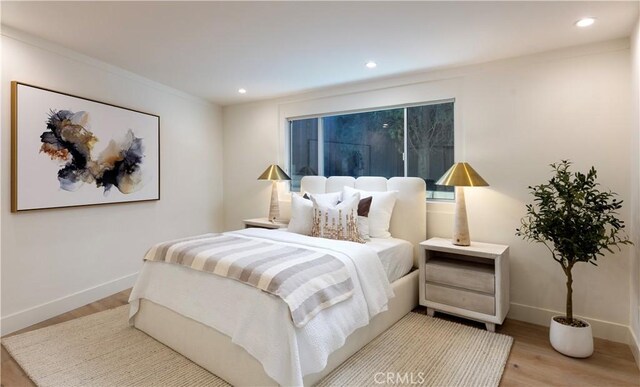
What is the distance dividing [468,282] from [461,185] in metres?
0.84

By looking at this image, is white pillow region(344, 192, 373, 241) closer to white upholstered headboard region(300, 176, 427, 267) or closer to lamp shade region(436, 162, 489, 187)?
white upholstered headboard region(300, 176, 427, 267)

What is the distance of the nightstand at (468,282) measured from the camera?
8.73ft

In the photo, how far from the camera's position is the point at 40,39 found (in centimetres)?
278

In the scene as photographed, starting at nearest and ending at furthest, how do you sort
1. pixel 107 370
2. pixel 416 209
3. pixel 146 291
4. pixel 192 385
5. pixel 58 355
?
pixel 192 385 → pixel 107 370 → pixel 58 355 → pixel 146 291 → pixel 416 209

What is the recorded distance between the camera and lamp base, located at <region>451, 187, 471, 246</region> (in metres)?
2.93

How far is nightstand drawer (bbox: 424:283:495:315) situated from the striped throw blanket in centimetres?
112

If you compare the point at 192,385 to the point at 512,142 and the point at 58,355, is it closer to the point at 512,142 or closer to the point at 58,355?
the point at 58,355

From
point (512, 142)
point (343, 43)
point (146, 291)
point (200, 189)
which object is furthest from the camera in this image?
point (200, 189)

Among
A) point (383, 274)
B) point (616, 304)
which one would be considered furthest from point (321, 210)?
point (616, 304)

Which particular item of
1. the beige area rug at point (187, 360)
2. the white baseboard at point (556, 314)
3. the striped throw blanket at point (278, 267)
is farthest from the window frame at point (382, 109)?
the striped throw blanket at point (278, 267)

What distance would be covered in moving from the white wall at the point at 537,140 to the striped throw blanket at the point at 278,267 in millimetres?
1660

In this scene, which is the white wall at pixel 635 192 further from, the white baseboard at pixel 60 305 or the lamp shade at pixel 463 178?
the white baseboard at pixel 60 305

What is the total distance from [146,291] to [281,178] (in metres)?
2.12

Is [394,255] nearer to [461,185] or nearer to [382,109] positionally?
[461,185]
